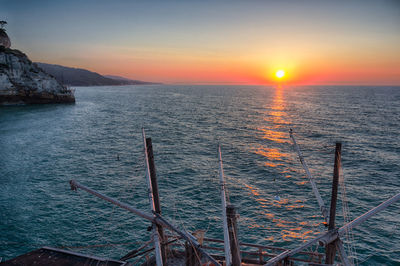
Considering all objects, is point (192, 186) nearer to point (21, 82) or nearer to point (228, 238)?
point (228, 238)

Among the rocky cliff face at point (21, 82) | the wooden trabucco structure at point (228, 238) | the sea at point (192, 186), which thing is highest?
the rocky cliff face at point (21, 82)

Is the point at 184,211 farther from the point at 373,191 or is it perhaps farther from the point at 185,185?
the point at 373,191

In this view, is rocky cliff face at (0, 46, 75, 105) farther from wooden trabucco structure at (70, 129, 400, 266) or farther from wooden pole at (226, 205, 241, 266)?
wooden pole at (226, 205, 241, 266)

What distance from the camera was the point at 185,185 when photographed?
3772cm

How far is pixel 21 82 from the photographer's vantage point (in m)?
111

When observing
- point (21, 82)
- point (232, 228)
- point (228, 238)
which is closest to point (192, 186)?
point (228, 238)

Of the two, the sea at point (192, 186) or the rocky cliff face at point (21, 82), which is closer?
the sea at point (192, 186)

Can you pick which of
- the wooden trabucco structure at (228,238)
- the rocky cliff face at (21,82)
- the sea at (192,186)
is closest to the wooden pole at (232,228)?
the wooden trabucco structure at (228,238)

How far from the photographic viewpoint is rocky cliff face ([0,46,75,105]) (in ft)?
351

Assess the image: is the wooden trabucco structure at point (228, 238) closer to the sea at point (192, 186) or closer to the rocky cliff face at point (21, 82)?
the sea at point (192, 186)

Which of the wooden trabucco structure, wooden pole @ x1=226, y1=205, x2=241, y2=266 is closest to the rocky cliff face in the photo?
the wooden trabucco structure

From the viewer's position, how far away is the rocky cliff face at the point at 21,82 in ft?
351

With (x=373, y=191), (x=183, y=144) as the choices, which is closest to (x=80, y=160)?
(x=183, y=144)

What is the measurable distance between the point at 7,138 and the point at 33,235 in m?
49.1
